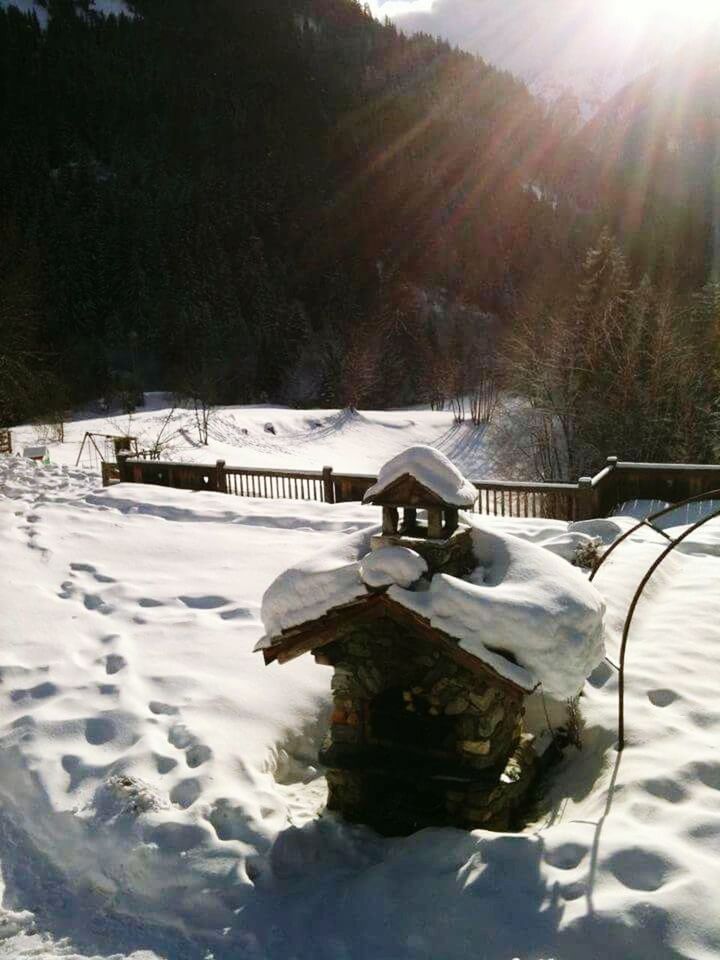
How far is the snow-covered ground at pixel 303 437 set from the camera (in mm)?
26156

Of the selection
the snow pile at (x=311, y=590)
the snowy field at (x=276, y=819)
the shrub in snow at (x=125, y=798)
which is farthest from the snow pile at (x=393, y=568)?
the shrub in snow at (x=125, y=798)

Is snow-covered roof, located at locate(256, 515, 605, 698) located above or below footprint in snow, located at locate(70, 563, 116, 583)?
above

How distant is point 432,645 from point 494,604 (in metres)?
0.69

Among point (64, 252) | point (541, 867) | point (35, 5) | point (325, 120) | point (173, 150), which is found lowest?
point (541, 867)

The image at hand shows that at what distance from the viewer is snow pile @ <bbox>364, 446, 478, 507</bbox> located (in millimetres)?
4825

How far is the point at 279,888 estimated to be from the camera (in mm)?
4586

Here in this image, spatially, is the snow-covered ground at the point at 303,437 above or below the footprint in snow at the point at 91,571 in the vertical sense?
above

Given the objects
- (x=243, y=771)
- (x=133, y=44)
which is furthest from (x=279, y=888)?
(x=133, y=44)

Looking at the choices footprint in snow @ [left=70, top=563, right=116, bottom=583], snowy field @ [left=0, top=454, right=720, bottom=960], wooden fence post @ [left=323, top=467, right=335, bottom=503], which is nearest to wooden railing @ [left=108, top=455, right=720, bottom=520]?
wooden fence post @ [left=323, top=467, right=335, bottom=503]

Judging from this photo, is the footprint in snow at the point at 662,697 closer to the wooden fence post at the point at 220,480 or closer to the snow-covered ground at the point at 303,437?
the wooden fence post at the point at 220,480

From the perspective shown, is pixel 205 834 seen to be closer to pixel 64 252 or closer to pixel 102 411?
pixel 102 411

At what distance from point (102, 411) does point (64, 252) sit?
33876 mm

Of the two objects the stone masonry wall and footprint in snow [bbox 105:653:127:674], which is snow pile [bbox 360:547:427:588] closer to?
the stone masonry wall

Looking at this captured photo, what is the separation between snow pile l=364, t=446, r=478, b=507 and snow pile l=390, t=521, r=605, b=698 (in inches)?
23.6
